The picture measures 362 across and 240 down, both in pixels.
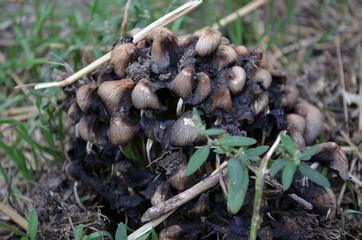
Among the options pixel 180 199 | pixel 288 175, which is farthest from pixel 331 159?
pixel 180 199

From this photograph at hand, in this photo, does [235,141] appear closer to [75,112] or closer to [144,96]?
[144,96]

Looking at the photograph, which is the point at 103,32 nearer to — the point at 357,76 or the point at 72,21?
the point at 72,21

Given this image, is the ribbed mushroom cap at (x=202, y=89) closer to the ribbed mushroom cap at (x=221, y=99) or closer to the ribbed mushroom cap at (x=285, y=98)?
the ribbed mushroom cap at (x=221, y=99)

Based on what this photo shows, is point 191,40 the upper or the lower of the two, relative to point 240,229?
upper

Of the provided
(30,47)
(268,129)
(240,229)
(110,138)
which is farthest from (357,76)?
(30,47)

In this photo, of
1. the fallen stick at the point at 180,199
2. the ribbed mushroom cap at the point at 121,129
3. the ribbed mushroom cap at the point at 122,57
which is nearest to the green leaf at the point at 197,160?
the fallen stick at the point at 180,199

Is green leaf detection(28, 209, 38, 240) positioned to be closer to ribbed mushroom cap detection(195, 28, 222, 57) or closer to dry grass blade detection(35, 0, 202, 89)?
dry grass blade detection(35, 0, 202, 89)

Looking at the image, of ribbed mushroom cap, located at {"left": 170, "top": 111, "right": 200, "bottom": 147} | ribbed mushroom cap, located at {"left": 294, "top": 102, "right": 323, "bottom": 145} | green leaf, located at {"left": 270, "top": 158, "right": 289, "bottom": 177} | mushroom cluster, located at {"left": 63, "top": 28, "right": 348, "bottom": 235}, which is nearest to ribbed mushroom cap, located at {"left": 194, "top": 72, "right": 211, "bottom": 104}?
mushroom cluster, located at {"left": 63, "top": 28, "right": 348, "bottom": 235}
